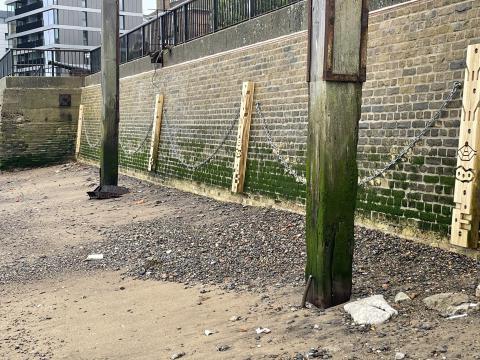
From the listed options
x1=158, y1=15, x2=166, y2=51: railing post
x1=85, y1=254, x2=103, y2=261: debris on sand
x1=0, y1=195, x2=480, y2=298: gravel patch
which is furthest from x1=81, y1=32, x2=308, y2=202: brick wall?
x1=85, y1=254, x2=103, y2=261: debris on sand

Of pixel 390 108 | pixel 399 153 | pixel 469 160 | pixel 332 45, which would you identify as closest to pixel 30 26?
pixel 390 108

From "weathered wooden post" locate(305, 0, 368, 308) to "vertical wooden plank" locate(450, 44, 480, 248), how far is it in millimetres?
1650

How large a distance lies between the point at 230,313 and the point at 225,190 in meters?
5.72

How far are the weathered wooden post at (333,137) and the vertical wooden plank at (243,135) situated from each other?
5.28m

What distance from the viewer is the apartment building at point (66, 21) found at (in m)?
60.7

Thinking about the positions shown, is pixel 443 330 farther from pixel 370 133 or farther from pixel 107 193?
pixel 107 193

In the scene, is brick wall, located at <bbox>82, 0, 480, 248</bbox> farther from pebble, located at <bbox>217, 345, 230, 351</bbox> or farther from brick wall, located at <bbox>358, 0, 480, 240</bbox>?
pebble, located at <bbox>217, 345, 230, 351</bbox>

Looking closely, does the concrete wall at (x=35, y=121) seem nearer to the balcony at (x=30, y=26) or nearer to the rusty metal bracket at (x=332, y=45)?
the rusty metal bracket at (x=332, y=45)

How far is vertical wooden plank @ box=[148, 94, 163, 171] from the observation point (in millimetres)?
14031

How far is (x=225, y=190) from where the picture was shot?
10484mm

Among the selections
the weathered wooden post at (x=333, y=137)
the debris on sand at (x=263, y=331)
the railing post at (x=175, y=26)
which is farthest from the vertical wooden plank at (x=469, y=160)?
the railing post at (x=175, y=26)

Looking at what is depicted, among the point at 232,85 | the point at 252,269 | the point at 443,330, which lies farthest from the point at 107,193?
the point at 443,330

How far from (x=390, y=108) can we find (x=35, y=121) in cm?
1727

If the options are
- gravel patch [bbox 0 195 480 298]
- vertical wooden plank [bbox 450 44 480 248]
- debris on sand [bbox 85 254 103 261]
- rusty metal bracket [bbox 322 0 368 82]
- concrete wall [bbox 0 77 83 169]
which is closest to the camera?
rusty metal bracket [bbox 322 0 368 82]
